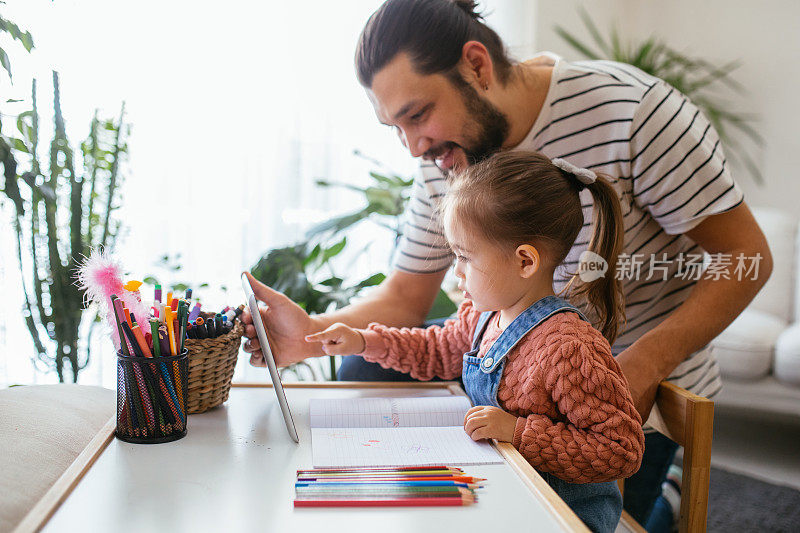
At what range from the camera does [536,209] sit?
3.21 feet

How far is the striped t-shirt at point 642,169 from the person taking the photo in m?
1.23

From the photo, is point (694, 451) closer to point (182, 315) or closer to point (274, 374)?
point (274, 374)

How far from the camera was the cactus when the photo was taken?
1.55 meters

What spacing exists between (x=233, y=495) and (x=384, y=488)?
156 mm

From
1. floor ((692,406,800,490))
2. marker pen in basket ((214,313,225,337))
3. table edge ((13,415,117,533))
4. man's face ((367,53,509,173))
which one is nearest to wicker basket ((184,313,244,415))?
marker pen in basket ((214,313,225,337))

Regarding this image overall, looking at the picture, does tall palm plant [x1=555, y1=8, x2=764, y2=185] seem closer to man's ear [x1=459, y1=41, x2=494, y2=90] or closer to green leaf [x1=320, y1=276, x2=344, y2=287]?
green leaf [x1=320, y1=276, x2=344, y2=287]

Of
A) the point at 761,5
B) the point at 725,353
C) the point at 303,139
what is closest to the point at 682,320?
the point at 725,353

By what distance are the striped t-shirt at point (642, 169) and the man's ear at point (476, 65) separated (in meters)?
0.13

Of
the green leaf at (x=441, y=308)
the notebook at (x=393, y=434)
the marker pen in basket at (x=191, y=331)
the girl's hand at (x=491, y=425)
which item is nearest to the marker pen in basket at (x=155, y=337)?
the marker pen in basket at (x=191, y=331)

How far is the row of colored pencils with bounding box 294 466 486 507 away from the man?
41cm

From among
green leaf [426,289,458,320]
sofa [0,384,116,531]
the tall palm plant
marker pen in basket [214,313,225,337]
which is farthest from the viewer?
the tall palm plant

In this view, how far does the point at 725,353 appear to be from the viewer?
2.39 m

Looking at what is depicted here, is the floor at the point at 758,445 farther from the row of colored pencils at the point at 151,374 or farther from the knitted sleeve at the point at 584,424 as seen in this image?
the row of colored pencils at the point at 151,374

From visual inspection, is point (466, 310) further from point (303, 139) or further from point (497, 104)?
point (303, 139)
